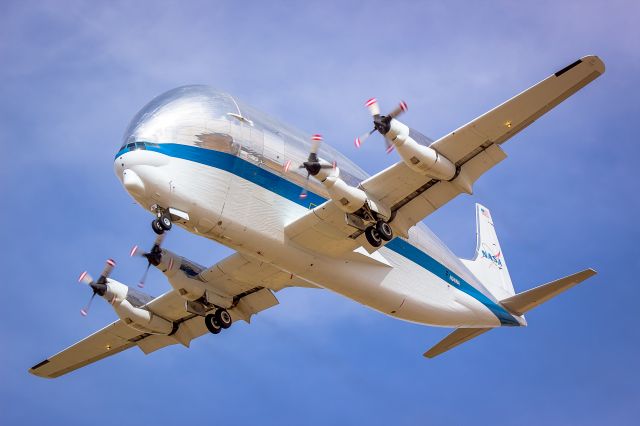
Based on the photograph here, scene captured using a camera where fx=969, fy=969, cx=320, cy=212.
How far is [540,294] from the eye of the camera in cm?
3428

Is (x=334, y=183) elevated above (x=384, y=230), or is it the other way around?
(x=334, y=183)

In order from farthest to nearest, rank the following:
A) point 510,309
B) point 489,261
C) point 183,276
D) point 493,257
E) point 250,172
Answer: point 493,257 < point 489,261 < point 510,309 < point 183,276 < point 250,172

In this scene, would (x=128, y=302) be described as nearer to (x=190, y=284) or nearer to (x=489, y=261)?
(x=190, y=284)

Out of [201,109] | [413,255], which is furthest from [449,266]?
[201,109]

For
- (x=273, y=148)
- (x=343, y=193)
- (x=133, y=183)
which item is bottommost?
(x=343, y=193)

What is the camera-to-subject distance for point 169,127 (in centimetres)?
2784

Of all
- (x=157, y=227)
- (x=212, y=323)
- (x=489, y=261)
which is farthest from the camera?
(x=489, y=261)

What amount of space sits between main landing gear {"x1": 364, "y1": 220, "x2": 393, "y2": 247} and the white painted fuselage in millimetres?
1731

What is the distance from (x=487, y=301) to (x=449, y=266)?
2.40 metres

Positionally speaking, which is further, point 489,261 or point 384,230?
point 489,261

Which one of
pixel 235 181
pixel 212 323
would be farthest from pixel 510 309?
pixel 235 181

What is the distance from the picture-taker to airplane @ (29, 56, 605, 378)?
89.9 feet

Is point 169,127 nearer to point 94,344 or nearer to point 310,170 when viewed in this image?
point 310,170

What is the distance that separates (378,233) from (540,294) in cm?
849
